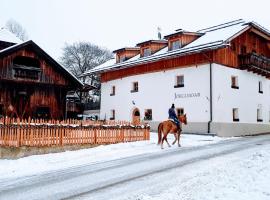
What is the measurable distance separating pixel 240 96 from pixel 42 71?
52.7ft

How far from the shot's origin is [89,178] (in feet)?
36.0

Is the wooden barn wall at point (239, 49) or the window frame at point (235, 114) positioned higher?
the wooden barn wall at point (239, 49)

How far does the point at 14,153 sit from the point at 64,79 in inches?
390

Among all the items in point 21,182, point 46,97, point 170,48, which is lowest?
point 21,182

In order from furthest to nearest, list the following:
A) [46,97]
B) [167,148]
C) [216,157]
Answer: [46,97], [167,148], [216,157]

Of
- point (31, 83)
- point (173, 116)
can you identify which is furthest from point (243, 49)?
point (31, 83)

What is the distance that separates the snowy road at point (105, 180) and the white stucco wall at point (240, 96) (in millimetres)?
13595

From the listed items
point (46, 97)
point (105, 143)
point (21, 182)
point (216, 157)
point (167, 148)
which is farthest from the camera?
point (46, 97)

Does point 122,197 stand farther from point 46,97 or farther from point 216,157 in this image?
point 46,97

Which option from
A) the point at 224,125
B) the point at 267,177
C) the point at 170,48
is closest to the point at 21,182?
the point at 267,177

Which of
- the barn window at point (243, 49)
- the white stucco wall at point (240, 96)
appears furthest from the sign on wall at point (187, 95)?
the barn window at point (243, 49)

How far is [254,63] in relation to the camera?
30547mm

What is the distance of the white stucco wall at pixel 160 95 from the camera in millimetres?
28609

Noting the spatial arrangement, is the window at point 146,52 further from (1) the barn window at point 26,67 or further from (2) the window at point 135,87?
(1) the barn window at point 26,67
